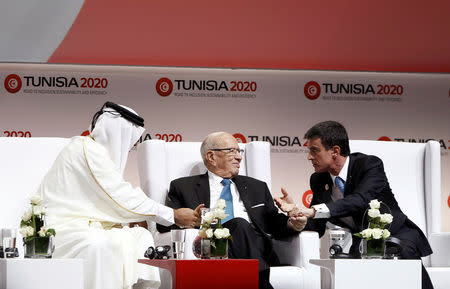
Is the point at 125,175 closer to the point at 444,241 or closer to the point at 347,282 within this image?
the point at 444,241

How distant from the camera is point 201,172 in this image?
5.75 meters

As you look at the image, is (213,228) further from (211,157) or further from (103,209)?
(211,157)

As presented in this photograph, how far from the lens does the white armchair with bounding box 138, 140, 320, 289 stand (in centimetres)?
498

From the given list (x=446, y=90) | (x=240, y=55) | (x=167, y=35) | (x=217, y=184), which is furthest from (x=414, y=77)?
(x=217, y=184)

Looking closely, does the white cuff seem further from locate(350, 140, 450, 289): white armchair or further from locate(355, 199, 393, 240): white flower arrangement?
locate(350, 140, 450, 289): white armchair

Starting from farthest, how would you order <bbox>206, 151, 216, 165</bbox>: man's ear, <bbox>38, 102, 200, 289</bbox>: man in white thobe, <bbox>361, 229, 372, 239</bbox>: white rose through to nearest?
<bbox>206, 151, 216, 165</bbox>: man's ear, <bbox>38, 102, 200, 289</bbox>: man in white thobe, <bbox>361, 229, 372, 239</bbox>: white rose

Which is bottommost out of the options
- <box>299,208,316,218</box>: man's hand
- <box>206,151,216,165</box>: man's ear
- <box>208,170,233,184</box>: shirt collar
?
<box>299,208,316,218</box>: man's hand

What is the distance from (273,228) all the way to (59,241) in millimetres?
1425

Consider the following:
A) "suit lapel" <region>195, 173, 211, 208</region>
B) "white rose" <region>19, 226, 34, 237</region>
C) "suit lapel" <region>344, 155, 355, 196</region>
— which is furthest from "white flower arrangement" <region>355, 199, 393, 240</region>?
"white rose" <region>19, 226, 34, 237</region>

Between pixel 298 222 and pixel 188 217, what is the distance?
665 millimetres

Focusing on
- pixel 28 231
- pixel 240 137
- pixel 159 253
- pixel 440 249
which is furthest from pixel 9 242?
pixel 240 137

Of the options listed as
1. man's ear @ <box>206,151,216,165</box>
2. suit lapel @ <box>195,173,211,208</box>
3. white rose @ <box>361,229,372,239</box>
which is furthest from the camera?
man's ear @ <box>206,151,216,165</box>

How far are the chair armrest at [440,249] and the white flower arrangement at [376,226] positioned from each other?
143cm

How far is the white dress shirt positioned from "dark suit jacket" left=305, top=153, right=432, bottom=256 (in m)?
0.45
